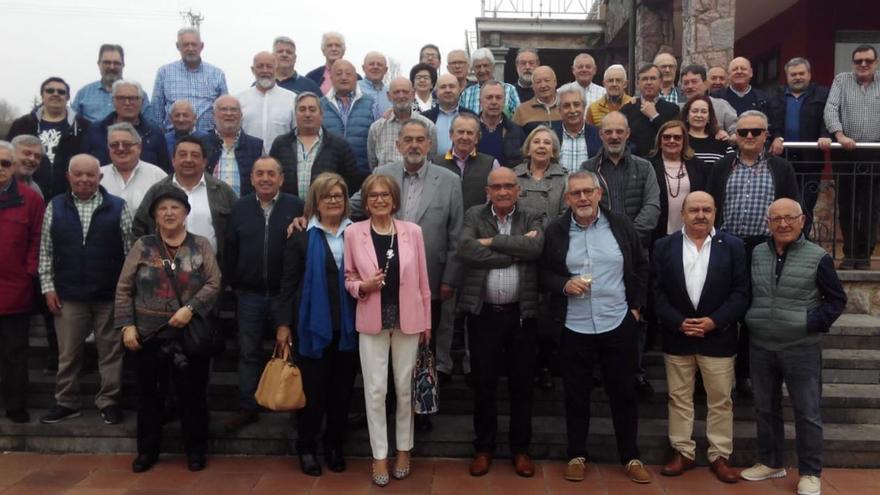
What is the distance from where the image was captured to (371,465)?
4.79 metres

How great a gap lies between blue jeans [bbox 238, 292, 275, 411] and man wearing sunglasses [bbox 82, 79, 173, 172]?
5.68 feet

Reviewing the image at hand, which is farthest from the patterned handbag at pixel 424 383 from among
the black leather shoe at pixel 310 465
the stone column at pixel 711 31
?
the stone column at pixel 711 31

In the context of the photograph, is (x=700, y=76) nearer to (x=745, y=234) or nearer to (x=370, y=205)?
(x=745, y=234)

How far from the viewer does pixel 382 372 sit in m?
4.45

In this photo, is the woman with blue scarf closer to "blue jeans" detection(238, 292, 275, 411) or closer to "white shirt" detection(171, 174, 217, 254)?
"blue jeans" detection(238, 292, 275, 411)

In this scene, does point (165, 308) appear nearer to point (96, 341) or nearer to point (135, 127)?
point (96, 341)

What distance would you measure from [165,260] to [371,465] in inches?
74.2

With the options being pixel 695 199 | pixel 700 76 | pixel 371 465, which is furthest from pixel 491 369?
pixel 700 76

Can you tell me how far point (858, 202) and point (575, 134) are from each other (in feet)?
10.3

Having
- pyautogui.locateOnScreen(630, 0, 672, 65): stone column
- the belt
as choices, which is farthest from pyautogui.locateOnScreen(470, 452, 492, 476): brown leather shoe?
pyautogui.locateOnScreen(630, 0, 672, 65): stone column

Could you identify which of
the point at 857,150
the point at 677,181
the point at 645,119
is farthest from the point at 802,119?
the point at 677,181

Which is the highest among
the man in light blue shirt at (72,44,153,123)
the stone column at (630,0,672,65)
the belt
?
the stone column at (630,0,672,65)

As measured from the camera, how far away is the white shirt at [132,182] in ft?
17.5

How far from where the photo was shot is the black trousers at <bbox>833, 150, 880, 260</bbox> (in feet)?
21.6
